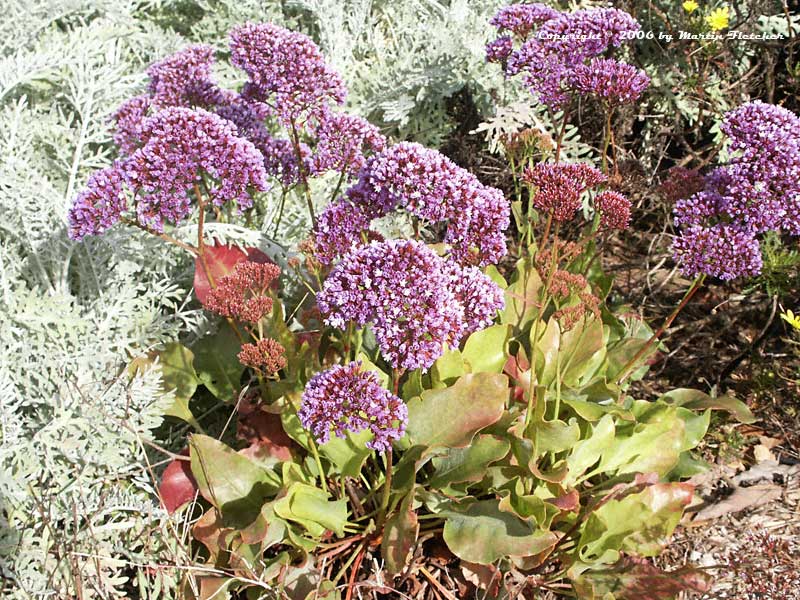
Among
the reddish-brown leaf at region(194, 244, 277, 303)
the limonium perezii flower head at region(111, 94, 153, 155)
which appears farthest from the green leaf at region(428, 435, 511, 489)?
the limonium perezii flower head at region(111, 94, 153, 155)

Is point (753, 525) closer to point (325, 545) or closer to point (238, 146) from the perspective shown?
point (325, 545)

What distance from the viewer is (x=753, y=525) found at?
277 centimetres

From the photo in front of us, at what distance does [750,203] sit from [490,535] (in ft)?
4.22

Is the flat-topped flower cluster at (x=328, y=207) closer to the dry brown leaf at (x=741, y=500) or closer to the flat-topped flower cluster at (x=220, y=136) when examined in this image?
the flat-topped flower cluster at (x=220, y=136)

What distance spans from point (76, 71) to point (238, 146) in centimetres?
157

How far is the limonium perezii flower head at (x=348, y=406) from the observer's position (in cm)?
196

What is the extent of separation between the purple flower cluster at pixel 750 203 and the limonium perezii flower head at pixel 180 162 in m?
1.39

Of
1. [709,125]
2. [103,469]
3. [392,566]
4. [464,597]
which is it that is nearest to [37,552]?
[103,469]

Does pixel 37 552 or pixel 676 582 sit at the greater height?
pixel 676 582

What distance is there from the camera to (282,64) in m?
2.77

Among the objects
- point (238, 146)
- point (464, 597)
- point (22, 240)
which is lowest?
point (464, 597)

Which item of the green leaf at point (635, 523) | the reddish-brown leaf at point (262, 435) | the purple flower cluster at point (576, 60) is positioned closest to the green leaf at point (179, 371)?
the reddish-brown leaf at point (262, 435)

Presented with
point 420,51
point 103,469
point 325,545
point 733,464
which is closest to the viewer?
point 325,545

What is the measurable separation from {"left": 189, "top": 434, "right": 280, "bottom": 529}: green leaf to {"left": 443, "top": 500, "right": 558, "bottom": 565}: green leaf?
1.93ft
